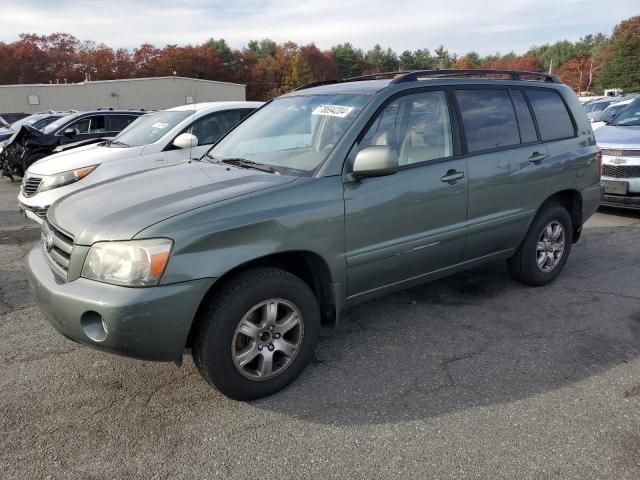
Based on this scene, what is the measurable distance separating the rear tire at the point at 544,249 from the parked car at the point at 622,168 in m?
2.95

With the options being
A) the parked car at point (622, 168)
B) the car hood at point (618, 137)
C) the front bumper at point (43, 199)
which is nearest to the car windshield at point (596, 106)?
the car hood at point (618, 137)

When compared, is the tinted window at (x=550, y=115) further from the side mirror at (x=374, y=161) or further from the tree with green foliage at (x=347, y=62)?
the tree with green foliage at (x=347, y=62)

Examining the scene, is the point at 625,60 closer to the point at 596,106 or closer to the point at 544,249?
the point at 596,106

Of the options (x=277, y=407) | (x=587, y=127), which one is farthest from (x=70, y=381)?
(x=587, y=127)

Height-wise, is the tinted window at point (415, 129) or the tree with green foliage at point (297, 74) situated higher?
the tree with green foliage at point (297, 74)

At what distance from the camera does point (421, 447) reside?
251cm

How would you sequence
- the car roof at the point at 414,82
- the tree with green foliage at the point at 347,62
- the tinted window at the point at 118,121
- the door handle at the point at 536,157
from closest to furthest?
the car roof at the point at 414,82 → the door handle at the point at 536,157 → the tinted window at the point at 118,121 → the tree with green foliage at the point at 347,62

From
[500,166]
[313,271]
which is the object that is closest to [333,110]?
[313,271]

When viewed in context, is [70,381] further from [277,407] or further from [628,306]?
[628,306]

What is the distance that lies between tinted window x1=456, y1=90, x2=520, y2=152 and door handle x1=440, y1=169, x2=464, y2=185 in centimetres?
28

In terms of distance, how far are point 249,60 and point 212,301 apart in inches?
3323

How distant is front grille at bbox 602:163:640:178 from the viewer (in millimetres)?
6926

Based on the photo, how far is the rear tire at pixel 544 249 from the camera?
446 cm

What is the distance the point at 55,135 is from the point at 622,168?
1076cm
